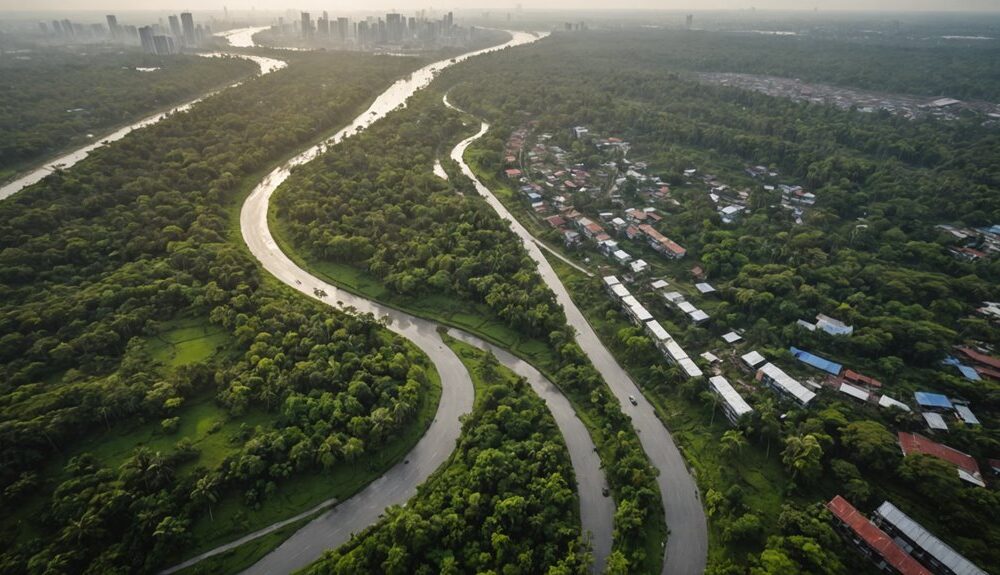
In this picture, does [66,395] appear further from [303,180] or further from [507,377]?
[303,180]

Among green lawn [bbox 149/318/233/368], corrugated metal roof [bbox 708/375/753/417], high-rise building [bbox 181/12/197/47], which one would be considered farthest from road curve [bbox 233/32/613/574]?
high-rise building [bbox 181/12/197/47]

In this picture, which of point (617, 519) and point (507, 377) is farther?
point (507, 377)

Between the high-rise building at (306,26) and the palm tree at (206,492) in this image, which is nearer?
the palm tree at (206,492)

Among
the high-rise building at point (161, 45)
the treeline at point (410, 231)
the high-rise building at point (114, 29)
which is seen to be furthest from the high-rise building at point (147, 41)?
the treeline at point (410, 231)

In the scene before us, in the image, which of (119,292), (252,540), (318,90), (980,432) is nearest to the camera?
(252,540)

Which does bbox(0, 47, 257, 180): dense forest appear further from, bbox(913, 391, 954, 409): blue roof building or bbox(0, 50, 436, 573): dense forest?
bbox(913, 391, 954, 409): blue roof building

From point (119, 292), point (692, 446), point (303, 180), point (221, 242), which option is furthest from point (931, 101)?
point (119, 292)

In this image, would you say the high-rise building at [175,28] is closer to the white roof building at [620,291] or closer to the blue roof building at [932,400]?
the white roof building at [620,291]
